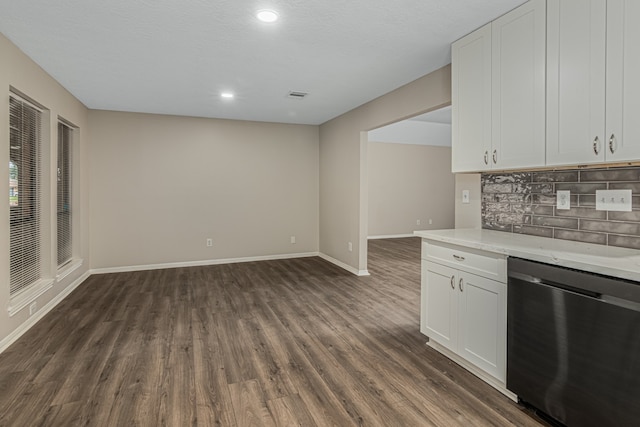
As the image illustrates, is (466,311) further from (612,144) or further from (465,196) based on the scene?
(612,144)

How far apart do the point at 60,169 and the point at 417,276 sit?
201 inches

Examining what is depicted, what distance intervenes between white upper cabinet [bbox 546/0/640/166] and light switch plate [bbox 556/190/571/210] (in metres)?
0.34

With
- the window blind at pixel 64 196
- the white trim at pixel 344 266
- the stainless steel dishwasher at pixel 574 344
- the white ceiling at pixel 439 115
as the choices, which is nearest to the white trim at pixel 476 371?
the stainless steel dishwasher at pixel 574 344

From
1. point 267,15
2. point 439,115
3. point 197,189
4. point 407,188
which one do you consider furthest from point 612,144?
point 407,188

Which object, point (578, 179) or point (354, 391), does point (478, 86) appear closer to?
point (578, 179)

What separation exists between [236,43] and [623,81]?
8.76 ft

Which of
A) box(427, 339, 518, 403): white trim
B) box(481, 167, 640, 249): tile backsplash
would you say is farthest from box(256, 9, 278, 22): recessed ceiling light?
box(427, 339, 518, 403): white trim

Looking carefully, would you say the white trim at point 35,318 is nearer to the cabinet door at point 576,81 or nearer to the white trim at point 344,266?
the white trim at point 344,266

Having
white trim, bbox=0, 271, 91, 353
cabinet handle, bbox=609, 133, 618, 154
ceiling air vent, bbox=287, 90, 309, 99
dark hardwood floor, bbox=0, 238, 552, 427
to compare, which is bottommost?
dark hardwood floor, bbox=0, 238, 552, 427

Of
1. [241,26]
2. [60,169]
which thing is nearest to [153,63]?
[241,26]

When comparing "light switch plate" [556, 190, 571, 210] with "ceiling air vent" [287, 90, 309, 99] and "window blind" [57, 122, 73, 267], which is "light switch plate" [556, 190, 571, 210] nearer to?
"ceiling air vent" [287, 90, 309, 99]

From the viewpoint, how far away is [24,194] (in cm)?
349

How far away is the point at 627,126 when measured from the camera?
1.80m

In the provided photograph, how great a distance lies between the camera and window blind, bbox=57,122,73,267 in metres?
4.55
